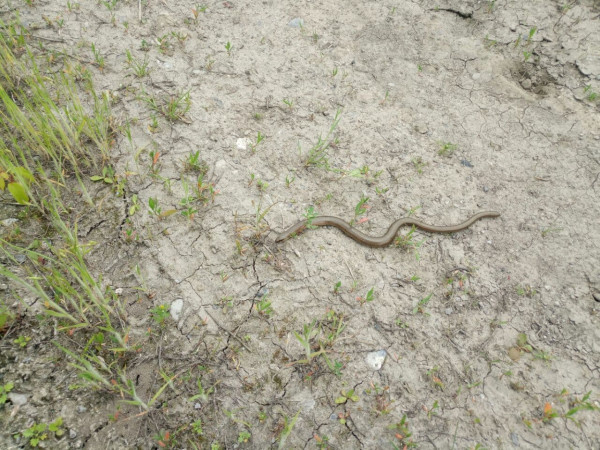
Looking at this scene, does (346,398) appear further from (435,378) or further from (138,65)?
(138,65)

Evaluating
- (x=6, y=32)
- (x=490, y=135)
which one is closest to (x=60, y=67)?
(x=6, y=32)

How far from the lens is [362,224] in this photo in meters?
3.52

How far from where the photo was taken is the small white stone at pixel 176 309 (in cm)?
279

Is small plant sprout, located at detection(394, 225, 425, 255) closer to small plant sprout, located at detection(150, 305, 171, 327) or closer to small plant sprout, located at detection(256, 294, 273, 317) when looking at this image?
small plant sprout, located at detection(256, 294, 273, 317)

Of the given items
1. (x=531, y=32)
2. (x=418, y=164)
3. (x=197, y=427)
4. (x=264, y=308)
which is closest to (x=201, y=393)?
(x=197, y=427)

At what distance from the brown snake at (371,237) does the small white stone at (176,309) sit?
979mm

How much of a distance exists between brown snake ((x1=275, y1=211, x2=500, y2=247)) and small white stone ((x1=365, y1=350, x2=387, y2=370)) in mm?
994

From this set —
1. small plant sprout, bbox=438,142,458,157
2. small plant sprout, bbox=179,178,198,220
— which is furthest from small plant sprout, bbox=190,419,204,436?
small plant sprout, bbox=438,142,458,157

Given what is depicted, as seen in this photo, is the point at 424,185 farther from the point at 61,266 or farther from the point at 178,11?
the point at 178,11

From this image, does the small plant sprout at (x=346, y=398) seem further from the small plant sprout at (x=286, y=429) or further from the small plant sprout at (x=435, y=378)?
the small plant sprout at (x=435, y=378)

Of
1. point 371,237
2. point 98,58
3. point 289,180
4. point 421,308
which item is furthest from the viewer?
point 98,58

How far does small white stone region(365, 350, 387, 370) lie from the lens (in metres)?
2.75

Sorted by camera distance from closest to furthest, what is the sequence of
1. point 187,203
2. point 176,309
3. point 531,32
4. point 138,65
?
point 176,309, point 187,203, point 138,65, point 531,32

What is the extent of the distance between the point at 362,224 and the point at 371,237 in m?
0.19
